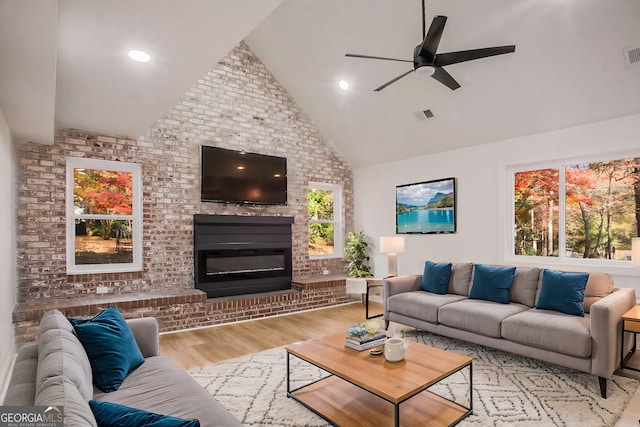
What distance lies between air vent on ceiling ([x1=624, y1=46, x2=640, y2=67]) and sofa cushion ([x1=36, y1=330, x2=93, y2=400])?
187 inches

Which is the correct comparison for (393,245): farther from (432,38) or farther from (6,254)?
(6,254)

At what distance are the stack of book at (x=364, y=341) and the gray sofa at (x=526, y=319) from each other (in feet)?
4.24

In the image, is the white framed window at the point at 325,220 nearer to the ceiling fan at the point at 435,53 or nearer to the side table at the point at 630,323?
the ceiling fan at the point at 435,53

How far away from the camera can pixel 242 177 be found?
573 cm

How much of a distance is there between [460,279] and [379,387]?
276 cm

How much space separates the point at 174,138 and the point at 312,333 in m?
3.25

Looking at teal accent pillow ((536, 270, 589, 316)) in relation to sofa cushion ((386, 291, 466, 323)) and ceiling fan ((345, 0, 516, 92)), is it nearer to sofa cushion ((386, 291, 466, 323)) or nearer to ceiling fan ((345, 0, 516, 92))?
sofa cushion ((386, 291, 466, 323))

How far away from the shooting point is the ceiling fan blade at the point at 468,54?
10.5 feet

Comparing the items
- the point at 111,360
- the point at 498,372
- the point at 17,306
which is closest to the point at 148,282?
the point at 17,306

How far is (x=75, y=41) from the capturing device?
2.62 m

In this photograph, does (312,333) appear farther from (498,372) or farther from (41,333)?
(41,333)

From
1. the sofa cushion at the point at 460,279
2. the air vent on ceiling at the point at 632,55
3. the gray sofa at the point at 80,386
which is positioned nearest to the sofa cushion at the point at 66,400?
the gray sofa at the point at 80,386

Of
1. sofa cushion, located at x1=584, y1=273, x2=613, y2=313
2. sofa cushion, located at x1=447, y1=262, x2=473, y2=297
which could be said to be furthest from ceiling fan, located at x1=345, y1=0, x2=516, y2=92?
sofa cushion, located at x1=447, y1=262, x2=473, y2=297

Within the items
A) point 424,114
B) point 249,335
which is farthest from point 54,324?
point 424,114
